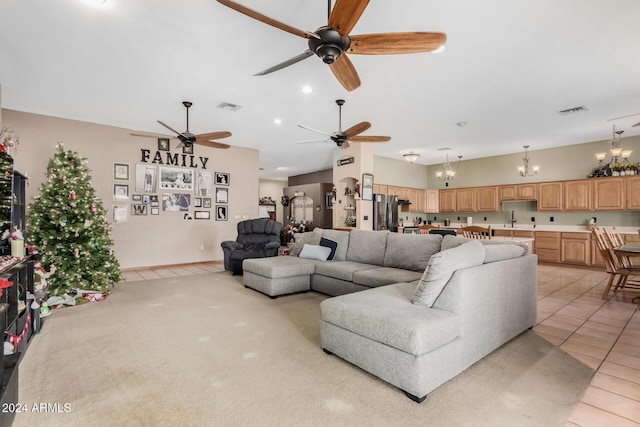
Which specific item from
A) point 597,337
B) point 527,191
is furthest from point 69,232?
point 527,191

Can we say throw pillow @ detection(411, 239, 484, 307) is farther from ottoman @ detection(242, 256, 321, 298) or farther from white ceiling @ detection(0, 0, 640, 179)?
ottoman @ detection(242, 256, 321, 298)

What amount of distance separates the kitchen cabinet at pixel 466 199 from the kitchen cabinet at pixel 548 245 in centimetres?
188

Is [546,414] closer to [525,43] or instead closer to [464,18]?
[464,18]

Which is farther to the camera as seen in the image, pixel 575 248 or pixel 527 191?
pixel 527 191

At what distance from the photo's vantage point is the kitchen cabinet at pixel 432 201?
10031 mm

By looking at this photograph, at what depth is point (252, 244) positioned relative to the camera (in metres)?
6.13

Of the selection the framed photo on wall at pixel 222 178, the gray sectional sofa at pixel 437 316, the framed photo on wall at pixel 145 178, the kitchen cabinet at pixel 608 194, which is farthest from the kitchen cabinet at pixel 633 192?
the framed photo on wall at pixel 145 178

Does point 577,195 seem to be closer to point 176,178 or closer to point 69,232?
point 176,178

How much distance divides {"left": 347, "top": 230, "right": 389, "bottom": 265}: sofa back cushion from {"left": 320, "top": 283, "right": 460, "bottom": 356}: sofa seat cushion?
5.62 feet

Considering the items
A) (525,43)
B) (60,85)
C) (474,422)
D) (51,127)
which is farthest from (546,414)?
(51,127)

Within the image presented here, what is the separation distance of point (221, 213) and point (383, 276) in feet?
16.8

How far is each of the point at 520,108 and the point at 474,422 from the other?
16.5 feet

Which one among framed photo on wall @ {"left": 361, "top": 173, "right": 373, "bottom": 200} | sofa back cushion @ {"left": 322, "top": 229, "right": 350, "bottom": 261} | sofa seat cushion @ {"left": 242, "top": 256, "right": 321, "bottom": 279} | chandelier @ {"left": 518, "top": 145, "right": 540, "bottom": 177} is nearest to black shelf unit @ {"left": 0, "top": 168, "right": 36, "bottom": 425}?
sofa seat cushion @ {"left": 242, "top": 256, "right": 321, "bottom": 279}

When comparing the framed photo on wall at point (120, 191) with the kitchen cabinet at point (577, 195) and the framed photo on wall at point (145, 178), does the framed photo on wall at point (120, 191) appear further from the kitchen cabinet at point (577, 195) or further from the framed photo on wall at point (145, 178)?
the kitchen cabinet at point (577, 195)
